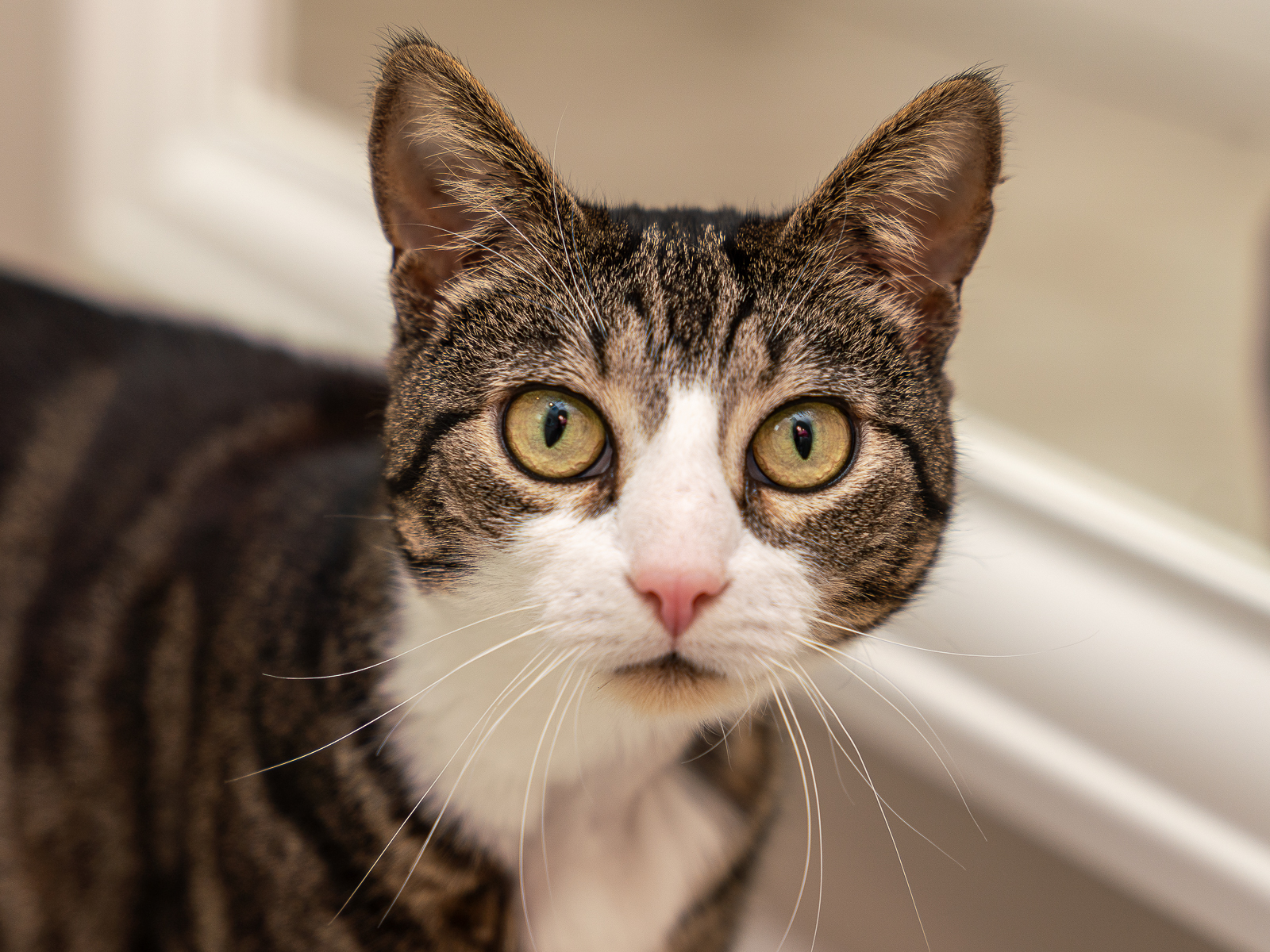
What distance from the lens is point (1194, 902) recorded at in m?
0.68

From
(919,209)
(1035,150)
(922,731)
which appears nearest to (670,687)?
(919,209)

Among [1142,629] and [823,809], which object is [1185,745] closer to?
[1142,629]

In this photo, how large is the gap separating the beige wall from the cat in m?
0.28

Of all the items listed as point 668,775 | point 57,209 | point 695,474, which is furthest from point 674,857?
point 57,209

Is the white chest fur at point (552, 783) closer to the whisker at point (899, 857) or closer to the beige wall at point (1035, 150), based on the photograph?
the whisker at point (899, 857)

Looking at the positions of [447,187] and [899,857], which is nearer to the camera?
[447,187]

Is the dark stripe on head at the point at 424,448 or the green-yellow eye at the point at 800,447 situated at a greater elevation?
the green-yellow eye at the point at 800,447

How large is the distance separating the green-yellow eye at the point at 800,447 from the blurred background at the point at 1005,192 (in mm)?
186

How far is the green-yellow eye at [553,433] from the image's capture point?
52 centimetres

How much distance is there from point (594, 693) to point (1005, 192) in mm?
370

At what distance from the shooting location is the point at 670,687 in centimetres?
50

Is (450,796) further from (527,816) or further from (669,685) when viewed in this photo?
(669,685)

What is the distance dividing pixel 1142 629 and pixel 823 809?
253mm

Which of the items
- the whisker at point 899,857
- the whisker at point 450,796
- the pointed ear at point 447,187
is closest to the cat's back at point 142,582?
the whisker at point 450,796
